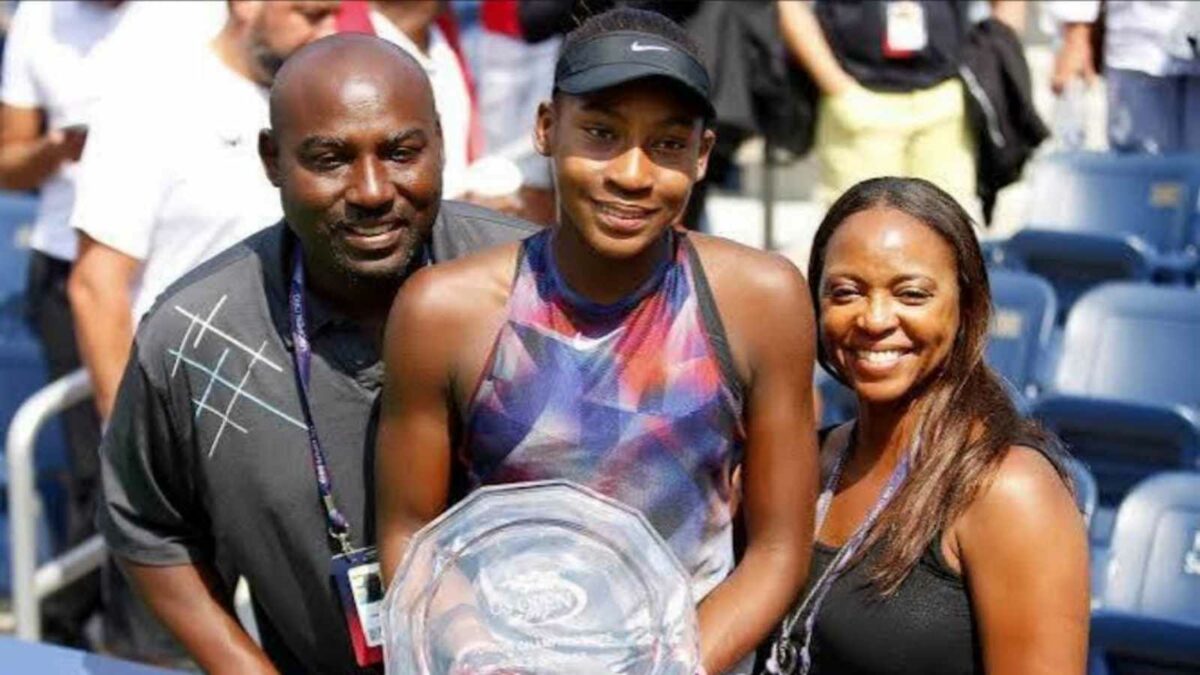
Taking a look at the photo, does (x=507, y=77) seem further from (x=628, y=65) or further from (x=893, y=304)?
(x=628, y=65)

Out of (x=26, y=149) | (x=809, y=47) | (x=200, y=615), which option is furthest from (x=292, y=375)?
(x=809, y=47)

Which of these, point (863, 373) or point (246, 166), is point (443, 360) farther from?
point (246, 166)

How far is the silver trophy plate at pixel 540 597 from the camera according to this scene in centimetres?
228

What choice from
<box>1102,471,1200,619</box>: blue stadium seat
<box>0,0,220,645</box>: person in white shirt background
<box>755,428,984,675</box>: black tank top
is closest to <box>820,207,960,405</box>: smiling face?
<box>755,428,984,675</box>: black tank top

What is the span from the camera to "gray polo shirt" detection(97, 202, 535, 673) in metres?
2.98

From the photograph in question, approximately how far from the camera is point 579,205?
2.65 metres

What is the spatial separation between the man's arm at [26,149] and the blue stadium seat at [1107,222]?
2621 mm

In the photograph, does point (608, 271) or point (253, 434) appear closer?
point (608, 271)

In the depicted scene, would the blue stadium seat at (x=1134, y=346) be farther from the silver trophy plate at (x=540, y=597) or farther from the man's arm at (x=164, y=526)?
the silver trophy plate at (x=540, y=597)

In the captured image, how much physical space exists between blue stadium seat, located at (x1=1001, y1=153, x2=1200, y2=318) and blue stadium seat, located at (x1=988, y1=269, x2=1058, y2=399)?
712 mm

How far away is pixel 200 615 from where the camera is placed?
121 inches

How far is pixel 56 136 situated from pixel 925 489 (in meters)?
2.75

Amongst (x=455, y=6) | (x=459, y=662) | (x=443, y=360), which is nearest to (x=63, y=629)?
(x=455, y=6)

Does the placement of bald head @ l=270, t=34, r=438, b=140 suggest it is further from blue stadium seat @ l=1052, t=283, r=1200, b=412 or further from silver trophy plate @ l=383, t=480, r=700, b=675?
blue stadium seat @ l=1052, t=283, r=1200, b=412
